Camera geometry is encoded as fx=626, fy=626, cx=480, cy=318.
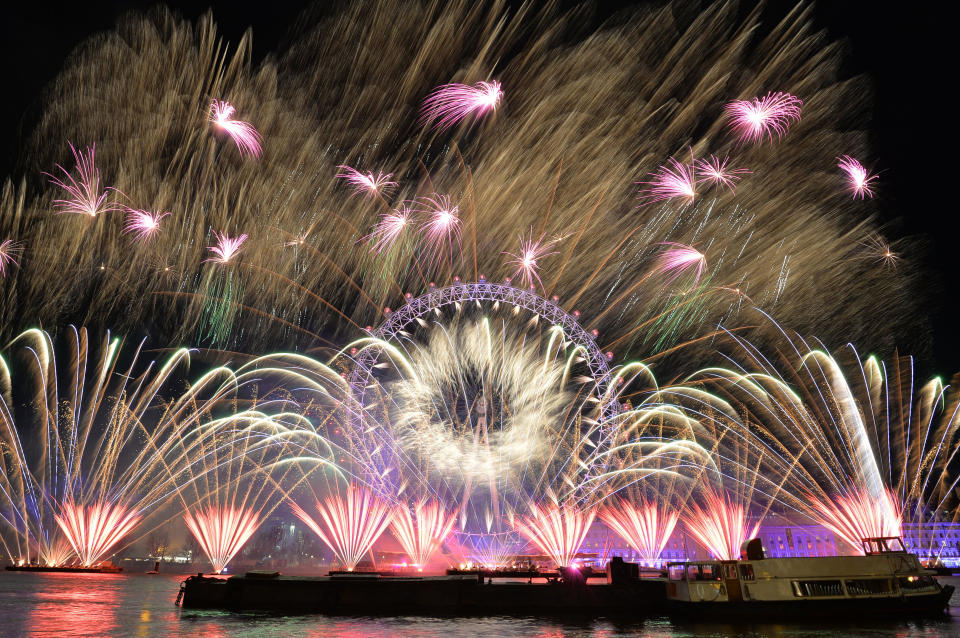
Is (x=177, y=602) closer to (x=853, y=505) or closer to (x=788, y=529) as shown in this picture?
(x=853, y=505)

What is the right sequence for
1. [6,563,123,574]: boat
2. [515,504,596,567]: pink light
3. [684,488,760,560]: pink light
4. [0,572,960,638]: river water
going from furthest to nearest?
[6,563,123,574]: boat → [515,504,596,567]: pink light → [684,488,760,560]: pink light → [0,572,960,638]: river water

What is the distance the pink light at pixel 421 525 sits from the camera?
54.7m

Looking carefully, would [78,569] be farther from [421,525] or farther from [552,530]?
[552,530]

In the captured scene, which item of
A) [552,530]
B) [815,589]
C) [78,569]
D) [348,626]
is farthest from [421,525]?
[78,569]

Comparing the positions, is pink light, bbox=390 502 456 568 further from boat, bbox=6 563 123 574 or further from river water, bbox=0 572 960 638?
boat, bbox=6 563 123 574

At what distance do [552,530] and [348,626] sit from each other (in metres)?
25.9

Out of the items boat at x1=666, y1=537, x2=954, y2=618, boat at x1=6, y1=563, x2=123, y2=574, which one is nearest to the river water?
boat at x1=666, y1=537, x2=954, y2=618

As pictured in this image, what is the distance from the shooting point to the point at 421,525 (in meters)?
56.2

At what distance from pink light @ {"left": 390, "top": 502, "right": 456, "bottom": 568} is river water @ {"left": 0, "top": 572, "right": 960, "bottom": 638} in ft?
57.4

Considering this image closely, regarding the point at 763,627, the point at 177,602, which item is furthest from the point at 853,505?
the point at 177,602

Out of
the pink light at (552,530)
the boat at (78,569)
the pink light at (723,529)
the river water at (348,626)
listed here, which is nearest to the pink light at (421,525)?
the pink light at (552,530)

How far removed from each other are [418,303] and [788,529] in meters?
69.6

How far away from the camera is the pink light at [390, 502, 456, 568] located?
54688 mm

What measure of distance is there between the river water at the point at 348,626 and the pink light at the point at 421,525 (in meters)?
17.5
